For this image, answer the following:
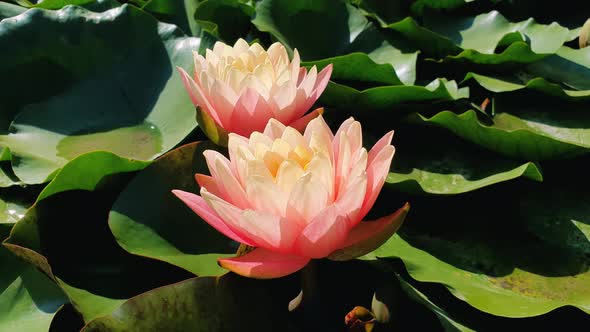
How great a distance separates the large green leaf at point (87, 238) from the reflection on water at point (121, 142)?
139 millimetres

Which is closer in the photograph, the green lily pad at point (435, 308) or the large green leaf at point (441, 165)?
the green lily pad at point (435, 308)

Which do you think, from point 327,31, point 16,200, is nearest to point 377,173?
point 16,200

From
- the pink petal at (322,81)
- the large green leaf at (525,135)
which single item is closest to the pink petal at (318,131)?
the pink petal at (322,81)

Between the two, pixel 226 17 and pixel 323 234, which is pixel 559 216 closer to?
pixel 323 234

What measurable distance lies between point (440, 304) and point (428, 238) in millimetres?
161

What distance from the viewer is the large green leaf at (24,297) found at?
3.06 feet

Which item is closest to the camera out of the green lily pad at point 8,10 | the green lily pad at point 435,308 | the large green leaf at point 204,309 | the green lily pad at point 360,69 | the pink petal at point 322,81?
the large green leaf at point 204,309

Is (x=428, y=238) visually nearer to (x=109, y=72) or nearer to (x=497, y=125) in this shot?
(x=497, y=125)

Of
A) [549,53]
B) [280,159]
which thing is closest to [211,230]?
[280,159]

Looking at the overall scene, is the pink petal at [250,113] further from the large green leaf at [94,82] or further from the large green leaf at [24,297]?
the large green leaf at [24,297]

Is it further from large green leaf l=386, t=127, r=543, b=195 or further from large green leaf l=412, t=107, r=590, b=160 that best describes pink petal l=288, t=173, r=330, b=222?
large green leaf l=412, t=107, r=590, b=160

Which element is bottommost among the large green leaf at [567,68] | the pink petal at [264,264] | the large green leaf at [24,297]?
the large green leaf at [567,68]

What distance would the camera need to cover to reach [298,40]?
156cm

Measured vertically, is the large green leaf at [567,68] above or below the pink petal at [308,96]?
below
